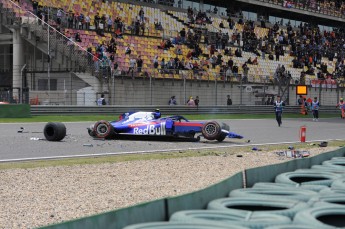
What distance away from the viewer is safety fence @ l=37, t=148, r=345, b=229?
3223 millimetres

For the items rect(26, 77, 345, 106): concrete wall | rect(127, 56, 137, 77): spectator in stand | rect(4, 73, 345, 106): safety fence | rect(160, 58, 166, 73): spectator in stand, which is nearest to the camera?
rect(4, 73, 345, 106): safety fence

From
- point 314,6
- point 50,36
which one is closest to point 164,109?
point 50,36

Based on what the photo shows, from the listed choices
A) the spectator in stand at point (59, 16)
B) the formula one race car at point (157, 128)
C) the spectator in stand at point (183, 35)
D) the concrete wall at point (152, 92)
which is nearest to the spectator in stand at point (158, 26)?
the spectator in stand at point (183, 35)

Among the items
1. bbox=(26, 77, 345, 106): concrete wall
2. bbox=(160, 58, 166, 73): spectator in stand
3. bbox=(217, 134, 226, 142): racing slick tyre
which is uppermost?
bbox=(160, 58, 166, 73): spectator in stand

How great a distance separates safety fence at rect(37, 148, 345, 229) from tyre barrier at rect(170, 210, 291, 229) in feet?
0.49

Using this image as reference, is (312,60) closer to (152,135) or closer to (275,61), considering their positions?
(275,61)

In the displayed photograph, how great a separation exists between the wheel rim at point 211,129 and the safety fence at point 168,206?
8.30 meters

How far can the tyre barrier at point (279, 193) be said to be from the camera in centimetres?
433

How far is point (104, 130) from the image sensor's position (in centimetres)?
1455

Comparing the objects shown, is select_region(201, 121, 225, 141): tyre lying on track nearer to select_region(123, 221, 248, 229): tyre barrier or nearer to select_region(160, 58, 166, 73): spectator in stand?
select_region(123, 221, 248, 229): tyre barrier

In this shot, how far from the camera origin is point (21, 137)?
14.8 metres

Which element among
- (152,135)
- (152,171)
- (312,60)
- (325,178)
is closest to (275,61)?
(312,60)

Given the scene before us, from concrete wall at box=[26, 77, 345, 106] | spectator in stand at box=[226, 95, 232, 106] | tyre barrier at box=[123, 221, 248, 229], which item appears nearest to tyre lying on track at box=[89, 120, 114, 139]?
tyre barrier at box=[123, 221, 248, 229]

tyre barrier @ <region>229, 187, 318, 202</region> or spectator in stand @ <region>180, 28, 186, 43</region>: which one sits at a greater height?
spectator in stand @ <region>180, 28, 186, 43</region>
